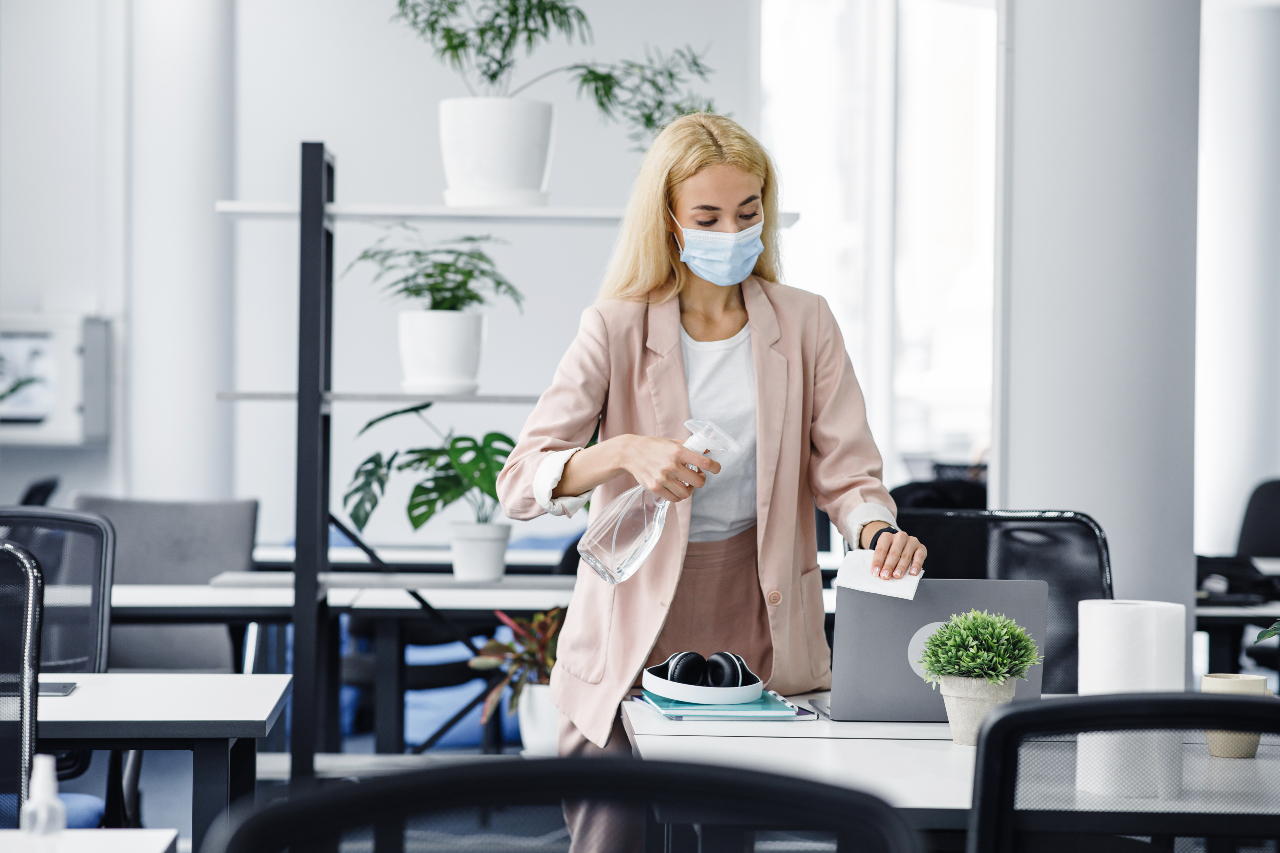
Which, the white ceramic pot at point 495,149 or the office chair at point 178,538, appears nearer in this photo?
the white ceramic pot at point 495,149

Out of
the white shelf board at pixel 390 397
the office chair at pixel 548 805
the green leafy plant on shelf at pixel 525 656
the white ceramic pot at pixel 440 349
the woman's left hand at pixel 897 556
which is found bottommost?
the green leafy plant on shelf at pixel 525 656

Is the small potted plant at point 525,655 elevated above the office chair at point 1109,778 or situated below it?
below

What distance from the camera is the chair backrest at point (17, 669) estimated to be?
146 centimetres

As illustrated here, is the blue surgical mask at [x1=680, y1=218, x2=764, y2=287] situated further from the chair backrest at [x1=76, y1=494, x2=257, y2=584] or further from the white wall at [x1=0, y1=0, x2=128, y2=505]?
the white wall at [x1=0, y1=0, x2=128, y2=505]

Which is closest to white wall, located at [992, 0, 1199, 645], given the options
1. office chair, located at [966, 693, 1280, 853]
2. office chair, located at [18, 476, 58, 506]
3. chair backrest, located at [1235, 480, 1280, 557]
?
office chair, located at [966, 693, 1280, 853]

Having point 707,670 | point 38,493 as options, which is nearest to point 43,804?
point 707,670

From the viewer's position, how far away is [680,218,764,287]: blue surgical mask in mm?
1641

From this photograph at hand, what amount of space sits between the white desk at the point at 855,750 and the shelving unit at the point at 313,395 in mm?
1334

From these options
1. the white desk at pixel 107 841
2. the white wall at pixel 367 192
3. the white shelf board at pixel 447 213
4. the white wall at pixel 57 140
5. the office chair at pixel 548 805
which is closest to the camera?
the office chair at pixel 548 805

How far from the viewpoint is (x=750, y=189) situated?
1.65 m

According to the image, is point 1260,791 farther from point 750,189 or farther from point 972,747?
point 750,189

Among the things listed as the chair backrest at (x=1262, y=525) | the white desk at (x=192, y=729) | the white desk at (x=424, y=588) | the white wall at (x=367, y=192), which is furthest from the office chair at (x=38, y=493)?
the chair backrest at (x=1262, y=525)

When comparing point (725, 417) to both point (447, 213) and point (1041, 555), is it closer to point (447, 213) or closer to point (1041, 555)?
point (1041, 555)

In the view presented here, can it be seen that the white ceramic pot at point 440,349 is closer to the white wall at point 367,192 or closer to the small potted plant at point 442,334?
the small potted plant at point 442,334
